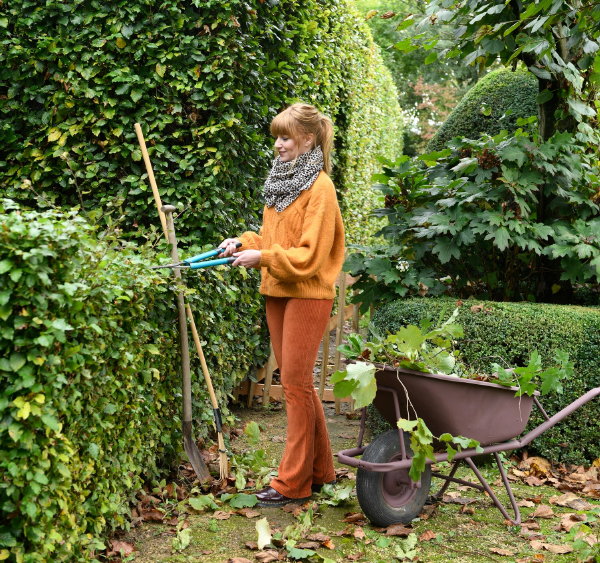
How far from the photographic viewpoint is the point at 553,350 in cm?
458

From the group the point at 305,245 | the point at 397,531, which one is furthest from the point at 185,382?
the point at 397,531

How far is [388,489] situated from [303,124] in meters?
1.78

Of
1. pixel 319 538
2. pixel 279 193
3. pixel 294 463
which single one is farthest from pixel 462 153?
pixel 319 538

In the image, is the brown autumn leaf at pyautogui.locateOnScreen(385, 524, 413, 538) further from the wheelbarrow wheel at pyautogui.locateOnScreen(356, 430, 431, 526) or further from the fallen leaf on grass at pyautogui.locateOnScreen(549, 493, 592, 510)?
the fallen leaf on grass at pyautogui.locateOnScreen(549, 493, 592, 510)

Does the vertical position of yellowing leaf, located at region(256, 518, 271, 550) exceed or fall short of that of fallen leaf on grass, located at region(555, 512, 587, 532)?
it exceeds it

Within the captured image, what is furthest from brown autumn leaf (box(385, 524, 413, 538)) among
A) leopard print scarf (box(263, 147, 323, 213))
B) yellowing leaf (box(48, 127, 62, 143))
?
yellowing leaf (box(48, 127, 62, 143))

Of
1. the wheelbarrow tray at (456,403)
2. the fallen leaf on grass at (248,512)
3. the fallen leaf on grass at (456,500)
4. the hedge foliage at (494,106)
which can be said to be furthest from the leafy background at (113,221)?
the hedge foliage at (494,106)

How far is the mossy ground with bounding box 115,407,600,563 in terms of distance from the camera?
10.2ft

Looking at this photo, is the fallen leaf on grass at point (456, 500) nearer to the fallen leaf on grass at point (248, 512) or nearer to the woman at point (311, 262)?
the woman at point (311, 262)

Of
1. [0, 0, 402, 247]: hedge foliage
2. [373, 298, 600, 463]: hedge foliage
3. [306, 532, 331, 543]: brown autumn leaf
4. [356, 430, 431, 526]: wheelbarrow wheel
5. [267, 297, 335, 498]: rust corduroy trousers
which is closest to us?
[306, 532, 331, 543]: brown autumn leaf

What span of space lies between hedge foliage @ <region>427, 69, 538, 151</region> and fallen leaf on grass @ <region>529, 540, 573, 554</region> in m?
4.43

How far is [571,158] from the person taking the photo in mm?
5266

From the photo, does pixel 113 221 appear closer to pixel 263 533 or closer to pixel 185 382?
pixel 185 382

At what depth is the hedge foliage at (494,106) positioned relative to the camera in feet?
22.8
